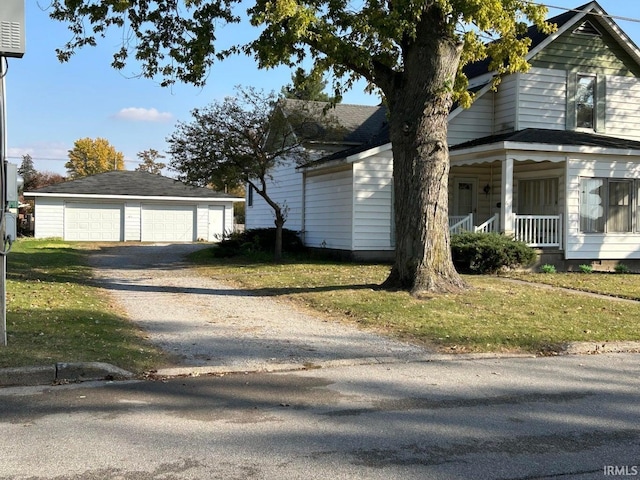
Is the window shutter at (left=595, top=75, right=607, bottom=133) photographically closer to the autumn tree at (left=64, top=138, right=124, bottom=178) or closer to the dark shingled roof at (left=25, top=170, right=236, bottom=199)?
the dark shingled roof at (left=25, top=170, right=236, bottom=199)

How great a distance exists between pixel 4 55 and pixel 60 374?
359cm

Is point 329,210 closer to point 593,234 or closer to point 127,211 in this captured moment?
point 593,234

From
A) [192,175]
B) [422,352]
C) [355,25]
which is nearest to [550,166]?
[355,25]

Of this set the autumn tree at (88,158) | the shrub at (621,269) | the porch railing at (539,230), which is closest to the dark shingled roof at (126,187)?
the porch railing at (539,230)

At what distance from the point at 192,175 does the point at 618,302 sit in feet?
41.1

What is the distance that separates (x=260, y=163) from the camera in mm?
19906

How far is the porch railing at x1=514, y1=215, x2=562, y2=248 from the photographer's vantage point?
59.2 ft

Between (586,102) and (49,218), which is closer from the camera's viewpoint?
(586,102)

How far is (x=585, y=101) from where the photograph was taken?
67.0 ft

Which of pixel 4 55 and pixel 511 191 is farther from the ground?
pixel 4 55

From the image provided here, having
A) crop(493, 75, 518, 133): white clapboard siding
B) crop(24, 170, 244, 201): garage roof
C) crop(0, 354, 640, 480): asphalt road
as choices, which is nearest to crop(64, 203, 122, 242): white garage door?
crop(24, 170, 244, 201): garage roof

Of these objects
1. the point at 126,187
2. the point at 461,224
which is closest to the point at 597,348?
the point at 461,224

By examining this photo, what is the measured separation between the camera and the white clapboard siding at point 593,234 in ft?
58.6

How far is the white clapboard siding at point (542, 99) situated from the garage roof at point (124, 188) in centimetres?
1898
